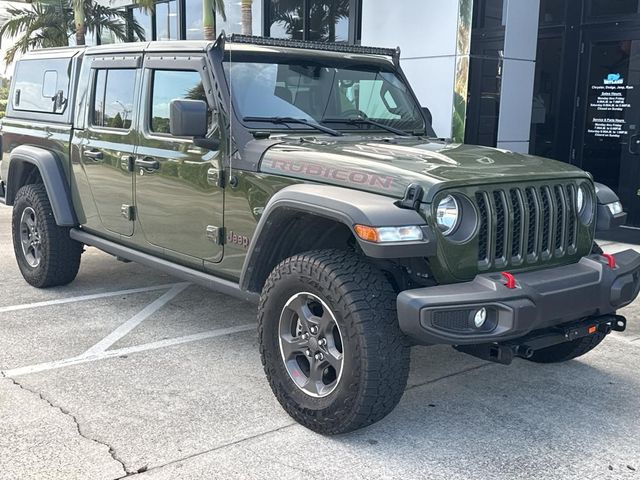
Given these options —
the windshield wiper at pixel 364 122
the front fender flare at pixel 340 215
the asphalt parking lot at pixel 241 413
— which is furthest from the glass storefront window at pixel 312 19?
the front fender flare at pixel 340 215

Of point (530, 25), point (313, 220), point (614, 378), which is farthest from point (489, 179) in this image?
point (530, 25)

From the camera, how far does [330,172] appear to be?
369cm

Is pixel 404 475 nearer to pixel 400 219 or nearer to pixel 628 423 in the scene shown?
pixel 400 219

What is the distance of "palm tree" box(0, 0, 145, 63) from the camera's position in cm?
1748

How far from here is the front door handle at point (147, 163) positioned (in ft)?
15.7

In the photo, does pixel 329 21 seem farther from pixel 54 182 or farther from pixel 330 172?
pixel 330 172

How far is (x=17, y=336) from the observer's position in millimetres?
4973

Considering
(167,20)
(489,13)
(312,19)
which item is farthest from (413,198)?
(167,20)

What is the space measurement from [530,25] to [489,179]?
22.8 feet

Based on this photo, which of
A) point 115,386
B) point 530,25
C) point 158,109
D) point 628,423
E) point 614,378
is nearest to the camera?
point 628,423

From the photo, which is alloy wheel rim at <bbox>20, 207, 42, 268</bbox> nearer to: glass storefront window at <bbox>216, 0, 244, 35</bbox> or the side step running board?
the side step running board

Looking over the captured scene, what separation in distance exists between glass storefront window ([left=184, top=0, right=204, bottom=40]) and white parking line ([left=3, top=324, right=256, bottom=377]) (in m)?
11.1

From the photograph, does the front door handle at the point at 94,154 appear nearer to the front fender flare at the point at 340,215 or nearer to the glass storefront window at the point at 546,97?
the front fender flare at the point at 340,215

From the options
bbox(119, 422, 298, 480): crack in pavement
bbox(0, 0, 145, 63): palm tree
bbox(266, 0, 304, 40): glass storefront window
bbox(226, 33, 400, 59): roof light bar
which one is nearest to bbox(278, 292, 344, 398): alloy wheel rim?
bbox(119, 422, 298, 480): crack in pavement
